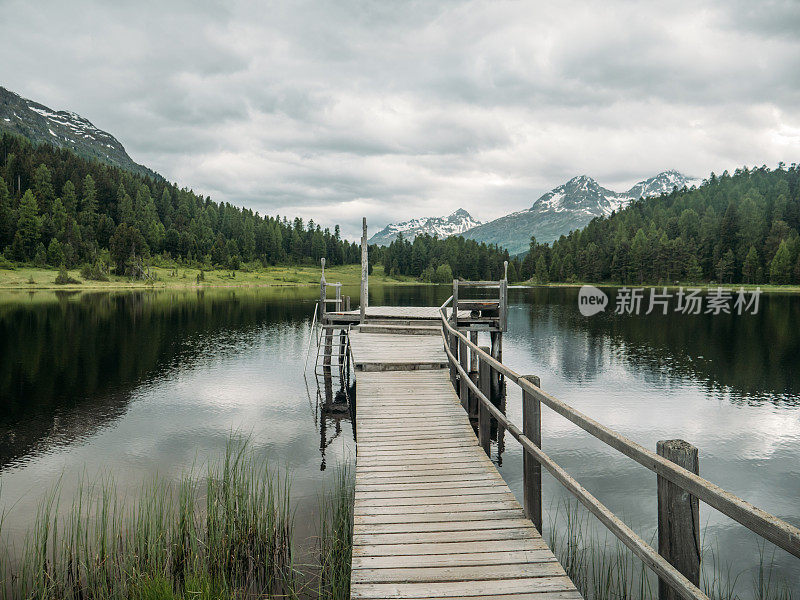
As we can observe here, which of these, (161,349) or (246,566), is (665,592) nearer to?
(246,566)

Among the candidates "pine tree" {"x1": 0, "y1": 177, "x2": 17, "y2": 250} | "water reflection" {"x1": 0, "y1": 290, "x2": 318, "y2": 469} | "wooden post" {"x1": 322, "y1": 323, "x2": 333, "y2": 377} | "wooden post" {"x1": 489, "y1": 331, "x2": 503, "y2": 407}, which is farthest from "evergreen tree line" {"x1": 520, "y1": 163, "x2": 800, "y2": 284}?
"pine tree" {"x1": 0, "y1": 177, "x2": 17, "y2": 250}

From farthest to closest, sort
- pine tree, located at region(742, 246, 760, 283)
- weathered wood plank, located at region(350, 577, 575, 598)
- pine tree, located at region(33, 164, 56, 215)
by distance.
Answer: pine tree, located at region(33, 164, 56, 215) < pine tree, located at region(742, 246, 760, 283) < weathered wood plank, located at region(350, 577, 575, 598)

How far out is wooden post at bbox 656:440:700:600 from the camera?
3.82 m

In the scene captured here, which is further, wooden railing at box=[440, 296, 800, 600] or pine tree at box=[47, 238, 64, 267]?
pine tree at box=[47, 238, 64, 267]

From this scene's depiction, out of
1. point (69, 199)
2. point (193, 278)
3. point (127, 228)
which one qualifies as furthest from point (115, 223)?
point (193, 278)

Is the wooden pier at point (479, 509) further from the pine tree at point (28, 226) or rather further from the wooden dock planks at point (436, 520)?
the pine tree at point (28, 226)

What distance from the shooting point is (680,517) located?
3.83 m

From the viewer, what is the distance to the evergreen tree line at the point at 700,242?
4250 inches

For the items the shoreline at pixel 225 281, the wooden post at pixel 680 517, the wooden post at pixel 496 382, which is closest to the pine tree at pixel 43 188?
the shoreline at pixel 225 281

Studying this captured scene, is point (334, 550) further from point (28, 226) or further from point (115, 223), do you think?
point (115, 223)

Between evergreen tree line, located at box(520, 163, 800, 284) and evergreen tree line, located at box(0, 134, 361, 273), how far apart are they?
8443 cm

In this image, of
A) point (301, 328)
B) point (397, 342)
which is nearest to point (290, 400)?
point (397, 342)

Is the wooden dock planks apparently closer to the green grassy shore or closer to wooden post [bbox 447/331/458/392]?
wooden post [bbox 447/331/458/392]

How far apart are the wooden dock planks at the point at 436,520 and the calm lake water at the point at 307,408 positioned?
243 cm
